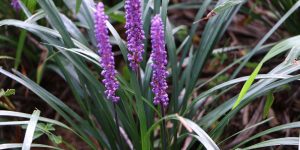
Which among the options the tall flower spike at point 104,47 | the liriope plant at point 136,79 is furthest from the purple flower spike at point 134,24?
the tall flower spike at point 104,47

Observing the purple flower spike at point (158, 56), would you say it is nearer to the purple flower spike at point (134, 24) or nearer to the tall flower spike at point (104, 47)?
the purple flower spike at point (134, 24)

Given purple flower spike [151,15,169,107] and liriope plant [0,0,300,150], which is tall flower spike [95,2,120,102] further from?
purple flower spike [151,15,169,107]

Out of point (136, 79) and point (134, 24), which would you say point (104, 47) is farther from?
point (136, 79)

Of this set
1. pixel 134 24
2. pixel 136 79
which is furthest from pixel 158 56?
pixel 136 79

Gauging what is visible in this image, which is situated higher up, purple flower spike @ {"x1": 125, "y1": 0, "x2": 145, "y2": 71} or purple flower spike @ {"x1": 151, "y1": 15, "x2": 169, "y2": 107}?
purple flower spike @ {"x1": 125, "y1": 0, "x2": 145, "y2": 71}

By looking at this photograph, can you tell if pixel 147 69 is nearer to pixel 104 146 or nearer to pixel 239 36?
A: pixel 104 146

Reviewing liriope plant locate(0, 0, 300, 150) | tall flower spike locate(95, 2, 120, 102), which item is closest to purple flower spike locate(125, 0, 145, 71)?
liriope plant locate(0, 0, 300, 150)

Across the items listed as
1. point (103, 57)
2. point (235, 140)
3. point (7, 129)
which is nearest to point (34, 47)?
point (7, 129)

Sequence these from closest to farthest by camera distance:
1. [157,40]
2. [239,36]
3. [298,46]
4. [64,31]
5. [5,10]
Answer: [157,40], [298,46], [64,31], [5,10], [239,36]
